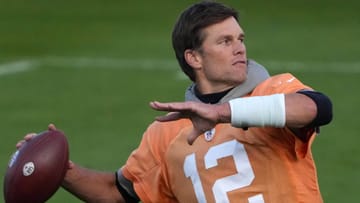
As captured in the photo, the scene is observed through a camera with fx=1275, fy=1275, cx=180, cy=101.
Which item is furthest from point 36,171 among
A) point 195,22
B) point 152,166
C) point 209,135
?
point 195,22

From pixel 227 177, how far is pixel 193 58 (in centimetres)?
67

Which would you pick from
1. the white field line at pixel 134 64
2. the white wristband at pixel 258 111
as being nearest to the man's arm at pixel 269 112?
the white wristband at pixel 258 111

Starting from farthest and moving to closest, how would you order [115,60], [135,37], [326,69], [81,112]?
1. [135,37]
2. [115,60]
3. [326,69]
4. [81,112]

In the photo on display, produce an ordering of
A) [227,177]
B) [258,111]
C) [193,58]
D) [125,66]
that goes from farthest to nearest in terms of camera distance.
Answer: [125,66], [193,58], [227,177], [258,111]

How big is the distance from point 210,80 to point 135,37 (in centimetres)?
1024

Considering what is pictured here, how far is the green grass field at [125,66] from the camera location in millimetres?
10891

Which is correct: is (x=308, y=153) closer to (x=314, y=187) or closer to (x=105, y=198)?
(x=314, y=187)

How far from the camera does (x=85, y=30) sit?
1741 centimetres

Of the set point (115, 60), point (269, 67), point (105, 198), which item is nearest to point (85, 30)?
point (115, 60)

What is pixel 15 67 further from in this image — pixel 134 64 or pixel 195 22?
pixel 195 22

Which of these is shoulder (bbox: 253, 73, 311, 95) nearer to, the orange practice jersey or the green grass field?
the orange practice jersey

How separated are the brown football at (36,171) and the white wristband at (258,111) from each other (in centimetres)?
120

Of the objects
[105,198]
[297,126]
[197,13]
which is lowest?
[105,198]

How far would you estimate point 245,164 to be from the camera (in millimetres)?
6379
